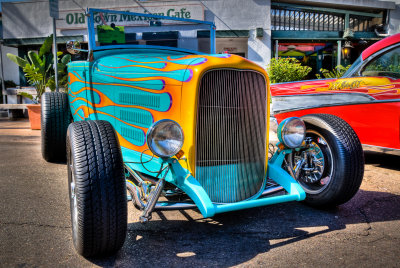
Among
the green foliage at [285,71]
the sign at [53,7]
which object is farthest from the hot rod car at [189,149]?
the green foliage at [285,71]

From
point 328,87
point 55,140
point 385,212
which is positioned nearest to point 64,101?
point 55,140

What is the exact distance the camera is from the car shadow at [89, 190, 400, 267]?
2.07 m

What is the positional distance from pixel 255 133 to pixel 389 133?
2.15 meters

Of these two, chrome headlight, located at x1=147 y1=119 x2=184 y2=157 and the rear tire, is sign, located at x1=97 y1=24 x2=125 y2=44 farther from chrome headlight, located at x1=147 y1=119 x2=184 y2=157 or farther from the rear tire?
chrome headlight, located at x1=147 y1=119 x2=184 y2=157

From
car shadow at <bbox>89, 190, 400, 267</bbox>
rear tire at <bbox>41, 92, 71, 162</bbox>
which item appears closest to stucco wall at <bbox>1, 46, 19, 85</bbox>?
rear tire at <bbox>41, 92, 71, 162</bbox>

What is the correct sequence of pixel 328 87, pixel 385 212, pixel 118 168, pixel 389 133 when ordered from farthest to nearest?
pixel 328 87, pixel 389 133, pixel 385 212, pixel 118 168

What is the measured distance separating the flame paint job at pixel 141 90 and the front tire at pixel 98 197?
0.86 ft

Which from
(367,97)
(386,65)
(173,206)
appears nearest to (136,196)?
(173,206)

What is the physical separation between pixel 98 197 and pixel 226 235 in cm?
99

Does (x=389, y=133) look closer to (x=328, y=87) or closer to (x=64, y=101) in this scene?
(x=328, y=87)

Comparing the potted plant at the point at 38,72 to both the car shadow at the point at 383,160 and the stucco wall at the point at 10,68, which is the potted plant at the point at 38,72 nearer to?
the stucco wall at the point at 10,68

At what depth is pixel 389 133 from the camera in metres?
3.80

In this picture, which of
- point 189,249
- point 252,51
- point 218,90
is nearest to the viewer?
point 189,249

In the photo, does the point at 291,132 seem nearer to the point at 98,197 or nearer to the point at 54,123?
the point at 98,197
